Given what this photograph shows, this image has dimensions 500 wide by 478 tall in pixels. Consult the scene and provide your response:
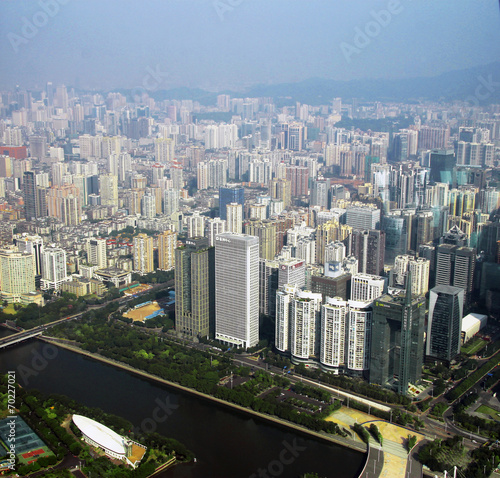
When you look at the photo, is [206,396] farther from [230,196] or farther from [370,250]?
[230,196]

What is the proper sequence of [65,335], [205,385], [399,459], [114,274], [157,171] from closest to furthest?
[399,459], [205,385], [65,335], [114,274], [157,171]

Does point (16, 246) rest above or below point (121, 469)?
above

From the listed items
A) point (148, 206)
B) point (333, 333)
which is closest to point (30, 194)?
point (148, 206)

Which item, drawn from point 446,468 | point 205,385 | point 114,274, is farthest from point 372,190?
point 446,468

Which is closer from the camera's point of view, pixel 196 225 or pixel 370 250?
pixel 370 250

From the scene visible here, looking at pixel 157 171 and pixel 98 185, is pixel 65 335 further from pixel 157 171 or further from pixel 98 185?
pixel 157 171

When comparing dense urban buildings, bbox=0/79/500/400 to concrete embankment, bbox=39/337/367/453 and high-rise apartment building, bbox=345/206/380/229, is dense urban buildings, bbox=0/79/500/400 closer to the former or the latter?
high-rise apartment building, bbox=345/206/380/229

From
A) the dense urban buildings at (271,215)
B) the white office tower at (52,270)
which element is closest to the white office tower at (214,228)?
the dense urban buildings at (271,215)
